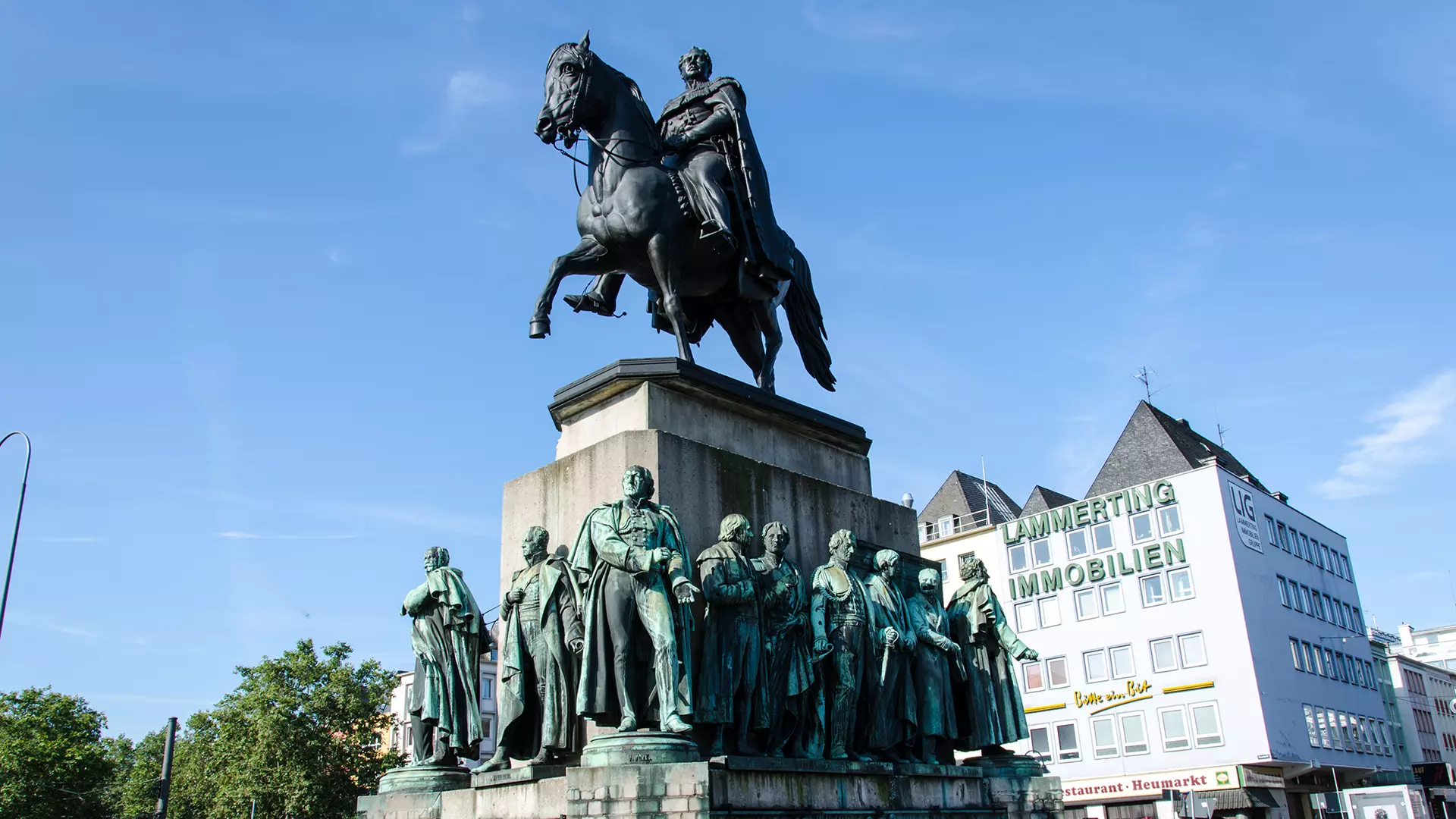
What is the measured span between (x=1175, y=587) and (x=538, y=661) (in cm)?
4346

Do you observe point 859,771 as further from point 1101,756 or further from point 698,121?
point 1101,756

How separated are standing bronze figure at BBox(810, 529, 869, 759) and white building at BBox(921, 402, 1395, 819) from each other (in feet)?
130

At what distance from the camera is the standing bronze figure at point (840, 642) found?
945cm

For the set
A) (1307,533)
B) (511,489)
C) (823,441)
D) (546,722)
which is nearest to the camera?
(546,722)

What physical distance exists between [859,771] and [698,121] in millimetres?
6424

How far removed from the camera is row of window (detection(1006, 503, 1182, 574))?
48.8 meters

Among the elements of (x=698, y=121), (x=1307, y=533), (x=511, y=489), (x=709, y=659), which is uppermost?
(x=1307, y=533)

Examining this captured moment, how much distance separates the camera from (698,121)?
1184 centimetres

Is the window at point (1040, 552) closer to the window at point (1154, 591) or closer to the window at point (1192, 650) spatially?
the window at point (1154, 591)

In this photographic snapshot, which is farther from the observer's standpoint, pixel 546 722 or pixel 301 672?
pixel 301 672

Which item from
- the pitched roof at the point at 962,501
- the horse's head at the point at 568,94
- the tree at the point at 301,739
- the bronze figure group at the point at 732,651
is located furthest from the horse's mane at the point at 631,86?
the pitched roof at the point at 962,501

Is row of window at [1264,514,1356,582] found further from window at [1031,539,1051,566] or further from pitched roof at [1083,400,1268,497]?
window at [1031,539,1051,566]

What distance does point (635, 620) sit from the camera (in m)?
8.33

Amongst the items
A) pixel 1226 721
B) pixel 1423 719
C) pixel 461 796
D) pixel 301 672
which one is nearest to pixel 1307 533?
pixel 1226 721
